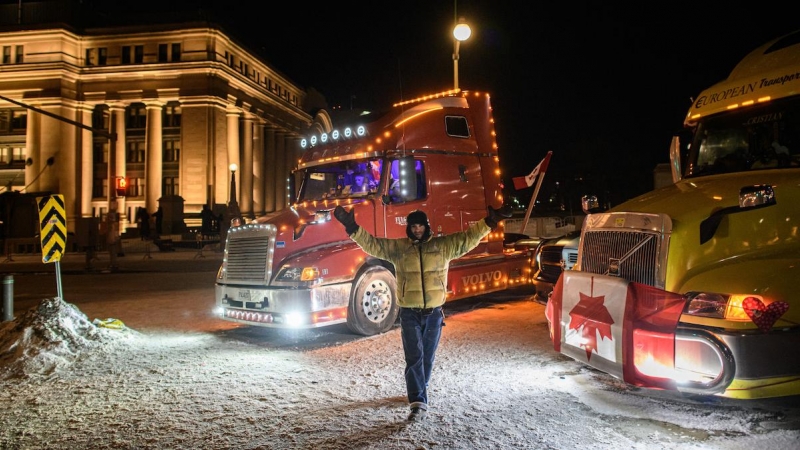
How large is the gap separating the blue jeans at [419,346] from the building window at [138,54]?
186ft

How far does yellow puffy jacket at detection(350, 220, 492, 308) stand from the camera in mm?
5258

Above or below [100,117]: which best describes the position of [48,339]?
below

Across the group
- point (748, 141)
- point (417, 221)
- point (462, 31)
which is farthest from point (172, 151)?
point (748, 141)

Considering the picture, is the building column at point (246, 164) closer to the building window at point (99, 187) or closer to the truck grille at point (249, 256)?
the building window at point (99, 187)

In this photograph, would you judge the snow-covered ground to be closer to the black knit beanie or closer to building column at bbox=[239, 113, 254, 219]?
the black knit beanie

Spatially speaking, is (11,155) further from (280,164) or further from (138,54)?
(280,164)

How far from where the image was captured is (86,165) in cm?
5566

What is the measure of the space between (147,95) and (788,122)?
55.6 m

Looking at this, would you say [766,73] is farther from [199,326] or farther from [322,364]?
[199,326]

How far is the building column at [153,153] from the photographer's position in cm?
5388

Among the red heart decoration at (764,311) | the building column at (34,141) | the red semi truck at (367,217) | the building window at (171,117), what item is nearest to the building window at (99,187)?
the building column at (34,141)

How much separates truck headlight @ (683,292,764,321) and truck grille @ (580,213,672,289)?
A: 395 millimetres

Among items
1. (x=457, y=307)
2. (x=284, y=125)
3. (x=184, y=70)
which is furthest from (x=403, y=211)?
(x=284, y=125)

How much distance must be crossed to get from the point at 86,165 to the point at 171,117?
8.86 metres
